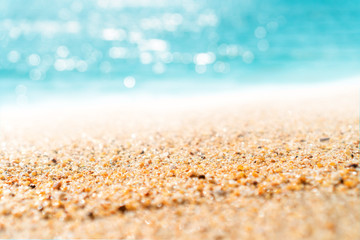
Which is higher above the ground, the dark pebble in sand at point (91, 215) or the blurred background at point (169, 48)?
the blurred background at point (169, 48)

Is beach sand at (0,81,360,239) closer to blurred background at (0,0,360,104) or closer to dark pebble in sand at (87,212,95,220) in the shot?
dark pebble in sand at (87,212,95,220)

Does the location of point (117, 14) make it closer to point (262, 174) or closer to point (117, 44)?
point (117, 44)

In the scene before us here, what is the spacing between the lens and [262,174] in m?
2.23

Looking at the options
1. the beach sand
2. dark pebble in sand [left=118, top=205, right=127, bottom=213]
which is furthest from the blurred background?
dark pebble in sand [left=118, top=205, right=127, bottom=213]

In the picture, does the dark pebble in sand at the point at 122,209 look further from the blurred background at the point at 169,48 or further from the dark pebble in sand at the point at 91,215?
the blurred background at the point at 169,48

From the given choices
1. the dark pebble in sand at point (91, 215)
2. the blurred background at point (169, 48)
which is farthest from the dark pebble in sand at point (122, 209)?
the blurred background at point (169, 48)

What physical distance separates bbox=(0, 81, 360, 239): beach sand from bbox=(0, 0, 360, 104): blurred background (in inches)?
245

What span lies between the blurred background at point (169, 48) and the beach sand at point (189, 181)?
6.21 meters

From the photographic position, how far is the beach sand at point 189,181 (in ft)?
5.50

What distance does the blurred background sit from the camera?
1077cm

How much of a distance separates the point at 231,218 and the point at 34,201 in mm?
1371

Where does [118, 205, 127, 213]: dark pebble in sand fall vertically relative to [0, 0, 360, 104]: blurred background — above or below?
below

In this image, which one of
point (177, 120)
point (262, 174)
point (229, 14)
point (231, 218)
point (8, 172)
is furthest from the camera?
point (229, 14)

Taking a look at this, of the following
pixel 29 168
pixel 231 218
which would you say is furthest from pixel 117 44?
pixel 231 218
